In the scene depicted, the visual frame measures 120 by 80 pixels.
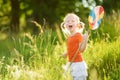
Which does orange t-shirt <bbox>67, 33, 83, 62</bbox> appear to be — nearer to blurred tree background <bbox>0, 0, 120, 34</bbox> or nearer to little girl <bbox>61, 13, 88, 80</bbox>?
little girl <bbox>61, 13, 88, 80</bbox>

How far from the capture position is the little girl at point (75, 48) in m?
6.43

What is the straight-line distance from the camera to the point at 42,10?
24.5 m

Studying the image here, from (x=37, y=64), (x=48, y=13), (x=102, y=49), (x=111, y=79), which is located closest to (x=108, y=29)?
(x=102, y=49)

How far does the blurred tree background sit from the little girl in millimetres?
16010

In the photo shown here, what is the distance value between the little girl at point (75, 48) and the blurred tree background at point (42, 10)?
16.0 metres

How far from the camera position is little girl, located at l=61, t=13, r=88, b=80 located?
6.43 m

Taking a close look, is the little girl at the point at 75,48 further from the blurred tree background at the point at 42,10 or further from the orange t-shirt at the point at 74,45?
the blurred tree background at the point at 42,10

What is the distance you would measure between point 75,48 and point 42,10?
18.1m

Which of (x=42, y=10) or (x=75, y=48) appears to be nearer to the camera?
(x=75, y=48)

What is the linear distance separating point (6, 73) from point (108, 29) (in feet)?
10.2

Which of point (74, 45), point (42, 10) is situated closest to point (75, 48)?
point (74, 45)

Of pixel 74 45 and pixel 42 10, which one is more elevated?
pixel 42 10

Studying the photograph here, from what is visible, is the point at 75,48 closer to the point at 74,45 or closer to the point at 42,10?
the point at 74,45

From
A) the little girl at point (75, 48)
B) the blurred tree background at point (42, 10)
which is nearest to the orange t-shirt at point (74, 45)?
the little girl at point (75, 48)
